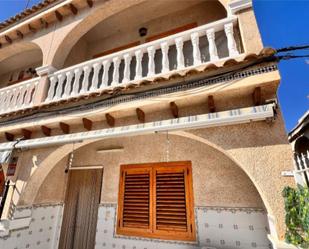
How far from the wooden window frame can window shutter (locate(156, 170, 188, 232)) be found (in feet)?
0.26

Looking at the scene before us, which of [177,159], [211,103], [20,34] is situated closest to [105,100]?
[211,103]

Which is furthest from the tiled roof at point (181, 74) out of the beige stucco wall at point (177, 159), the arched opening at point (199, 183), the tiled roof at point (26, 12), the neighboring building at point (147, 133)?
the tiled roof at point (26, 12)

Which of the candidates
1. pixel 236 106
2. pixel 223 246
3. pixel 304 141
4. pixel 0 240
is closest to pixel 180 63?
pixel 236 106

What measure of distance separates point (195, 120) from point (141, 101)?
1.24m

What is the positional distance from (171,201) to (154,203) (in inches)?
18.8

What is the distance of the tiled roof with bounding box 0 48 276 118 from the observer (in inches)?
121

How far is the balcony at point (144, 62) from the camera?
3984 millimetres

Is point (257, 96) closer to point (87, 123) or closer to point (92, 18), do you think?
point (87, 123)

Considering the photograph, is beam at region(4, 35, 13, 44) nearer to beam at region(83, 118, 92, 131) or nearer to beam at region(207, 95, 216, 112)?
beam at region(83, 118, 92, 131)

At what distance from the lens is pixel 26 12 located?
643 centimetres

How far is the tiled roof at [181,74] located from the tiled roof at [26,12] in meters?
3.71

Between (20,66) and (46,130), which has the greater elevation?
(20,66)

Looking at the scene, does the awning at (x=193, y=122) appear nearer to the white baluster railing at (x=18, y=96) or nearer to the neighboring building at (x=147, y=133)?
the neighboring building at (x=147, y=133)

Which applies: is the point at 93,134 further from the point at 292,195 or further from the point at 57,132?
the point at 292,195
